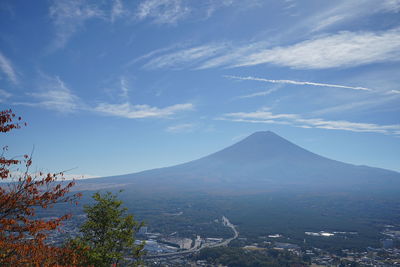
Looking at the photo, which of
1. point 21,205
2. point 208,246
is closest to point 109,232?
point 21,205

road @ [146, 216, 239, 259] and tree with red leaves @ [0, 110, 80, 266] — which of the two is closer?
tree with red leaves @ [0, 110, 80, 266]

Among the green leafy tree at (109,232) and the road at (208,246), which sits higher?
the green leafy tree at (109,232)

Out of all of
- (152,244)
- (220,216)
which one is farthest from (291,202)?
(152,244)

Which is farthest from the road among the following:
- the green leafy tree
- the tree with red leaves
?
the tree with red leaves

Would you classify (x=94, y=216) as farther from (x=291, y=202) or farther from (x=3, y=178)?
(x=291, y=202)

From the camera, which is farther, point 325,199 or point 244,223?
point 325,199

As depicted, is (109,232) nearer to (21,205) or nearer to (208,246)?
(21,205)

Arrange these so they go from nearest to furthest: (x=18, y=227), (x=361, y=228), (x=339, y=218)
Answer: (x=18, y=227)
(x=361, y=228)
(x=339, y=218)

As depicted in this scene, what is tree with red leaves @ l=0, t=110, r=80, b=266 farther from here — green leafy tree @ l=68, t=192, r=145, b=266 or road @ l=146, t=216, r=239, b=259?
road @ l=146, t=216, r=239, b=259

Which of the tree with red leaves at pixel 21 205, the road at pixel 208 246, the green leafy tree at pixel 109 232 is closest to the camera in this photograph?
the tree with red leaves at pixel 21 205

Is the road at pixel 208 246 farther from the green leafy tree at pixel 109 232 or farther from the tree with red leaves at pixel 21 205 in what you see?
the tree with red leaves at pixel 21 205

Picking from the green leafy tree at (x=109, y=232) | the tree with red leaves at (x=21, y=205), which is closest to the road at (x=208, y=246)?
the green leafy tree at (x=109, y=232)
